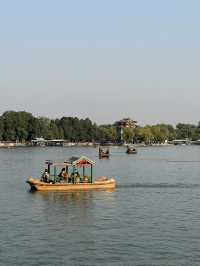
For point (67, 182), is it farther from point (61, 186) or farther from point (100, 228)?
point (100, 228)

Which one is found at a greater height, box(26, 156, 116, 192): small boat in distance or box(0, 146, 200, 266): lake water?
box(26, 156, 116, 192): small boat in distance

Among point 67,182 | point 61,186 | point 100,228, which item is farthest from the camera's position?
point 67,182

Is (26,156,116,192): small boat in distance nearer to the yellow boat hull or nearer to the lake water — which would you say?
the yellow boat hull

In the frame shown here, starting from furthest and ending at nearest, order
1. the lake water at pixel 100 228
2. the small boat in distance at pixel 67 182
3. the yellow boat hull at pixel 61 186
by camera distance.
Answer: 1. the small boat in distance at pixel 67 182
2. the yellow boat hull at pixel 61 186
3. the lake water at pixel 100 228

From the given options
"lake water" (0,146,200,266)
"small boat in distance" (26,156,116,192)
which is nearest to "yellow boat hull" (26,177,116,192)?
"small boat in distance" (26,156,116,192)

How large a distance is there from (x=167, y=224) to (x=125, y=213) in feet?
18.8

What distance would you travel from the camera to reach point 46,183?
61281mm

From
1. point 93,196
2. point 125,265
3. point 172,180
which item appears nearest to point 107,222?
point 125,265

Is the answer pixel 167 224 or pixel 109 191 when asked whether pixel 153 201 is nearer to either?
pixel 109 191

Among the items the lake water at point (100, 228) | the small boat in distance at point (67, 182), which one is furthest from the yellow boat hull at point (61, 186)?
the lake water at point (100, 228)

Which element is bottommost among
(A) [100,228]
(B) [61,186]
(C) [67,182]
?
(A) [100,228]

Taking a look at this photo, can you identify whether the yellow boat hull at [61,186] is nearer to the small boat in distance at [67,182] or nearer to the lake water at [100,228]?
the small boat in distance at [67,182]

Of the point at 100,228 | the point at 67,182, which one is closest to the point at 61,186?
the point at 67,182

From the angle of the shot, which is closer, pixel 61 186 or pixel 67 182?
pixel 61 186
